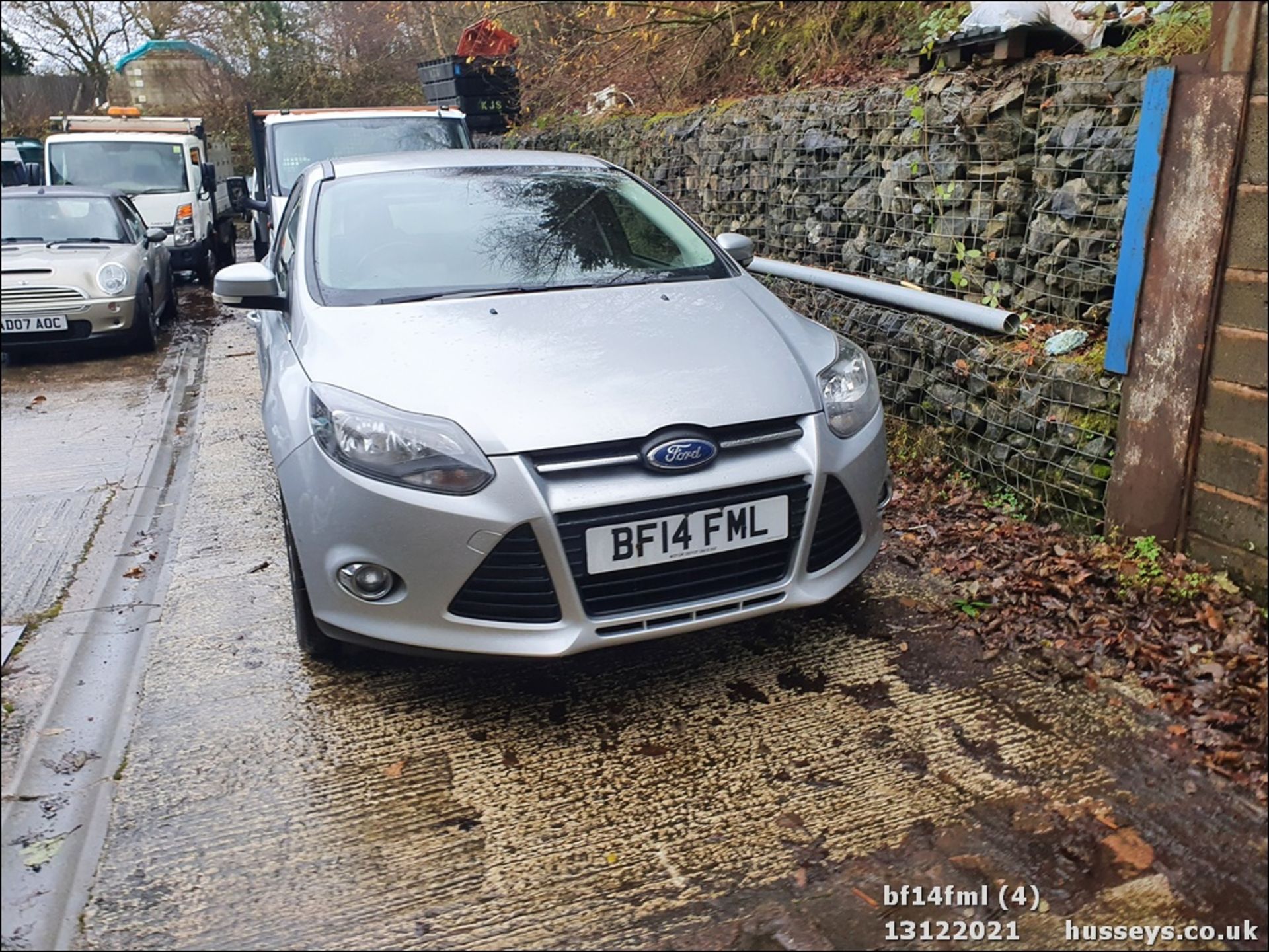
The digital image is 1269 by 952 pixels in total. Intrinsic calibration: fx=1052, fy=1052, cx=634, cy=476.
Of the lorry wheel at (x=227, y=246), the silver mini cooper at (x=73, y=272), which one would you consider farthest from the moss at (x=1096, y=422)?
the lorry wheel at (x=227, y=246)

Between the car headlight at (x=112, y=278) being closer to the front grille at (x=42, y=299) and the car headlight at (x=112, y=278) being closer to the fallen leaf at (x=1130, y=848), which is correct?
the front grille at (x=42, y=299)

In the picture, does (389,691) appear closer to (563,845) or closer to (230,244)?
(563,845)

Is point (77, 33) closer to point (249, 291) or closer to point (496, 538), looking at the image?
point (249, 291)

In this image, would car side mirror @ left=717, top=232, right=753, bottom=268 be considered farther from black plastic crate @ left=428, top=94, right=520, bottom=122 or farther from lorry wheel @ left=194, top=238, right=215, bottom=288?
black plastic crate @ left=428, top=94, right=520, bottom=122

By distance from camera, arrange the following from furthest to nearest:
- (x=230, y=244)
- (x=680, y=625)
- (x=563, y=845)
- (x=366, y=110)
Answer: (x=230, y=244) → (x=366, y=110) → (x=680, y=625) → (x=563, y=845)

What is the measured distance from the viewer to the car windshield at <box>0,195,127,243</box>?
32.7 feet

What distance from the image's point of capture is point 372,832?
284cm

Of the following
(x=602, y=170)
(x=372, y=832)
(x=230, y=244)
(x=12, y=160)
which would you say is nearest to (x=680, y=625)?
(x=372, y=832)

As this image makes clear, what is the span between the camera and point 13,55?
31.0ft

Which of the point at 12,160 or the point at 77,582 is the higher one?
the point at 12,160

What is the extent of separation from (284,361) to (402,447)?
1.04 meters

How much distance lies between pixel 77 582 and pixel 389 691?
194 cm

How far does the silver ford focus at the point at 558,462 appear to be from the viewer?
120 inches

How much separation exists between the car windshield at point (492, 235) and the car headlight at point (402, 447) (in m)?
0.83
